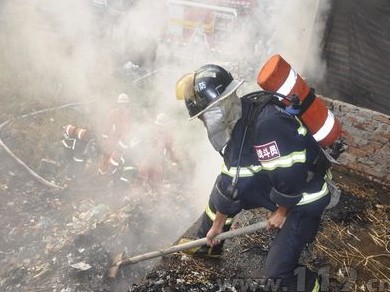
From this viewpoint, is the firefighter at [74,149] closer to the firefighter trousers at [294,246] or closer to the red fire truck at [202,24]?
the red fire truck at [202,24]

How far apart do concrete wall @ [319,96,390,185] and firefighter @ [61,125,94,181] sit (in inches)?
195

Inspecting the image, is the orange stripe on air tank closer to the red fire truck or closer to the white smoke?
the white smoke

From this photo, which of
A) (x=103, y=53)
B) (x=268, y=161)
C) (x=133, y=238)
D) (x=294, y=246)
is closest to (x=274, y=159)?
(x=268, y=161)

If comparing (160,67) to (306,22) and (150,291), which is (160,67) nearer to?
(306,22)

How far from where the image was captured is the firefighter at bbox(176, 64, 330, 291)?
97.2 inches

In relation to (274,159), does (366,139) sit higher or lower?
lower

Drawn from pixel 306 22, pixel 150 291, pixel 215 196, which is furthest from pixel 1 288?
pixel 306 22

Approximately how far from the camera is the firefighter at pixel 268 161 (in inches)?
97.2

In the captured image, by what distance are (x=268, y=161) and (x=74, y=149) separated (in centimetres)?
609

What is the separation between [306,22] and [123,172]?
4.35 metres

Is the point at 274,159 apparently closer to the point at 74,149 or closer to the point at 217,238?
the point at 217,238

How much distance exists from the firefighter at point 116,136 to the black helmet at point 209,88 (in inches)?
192

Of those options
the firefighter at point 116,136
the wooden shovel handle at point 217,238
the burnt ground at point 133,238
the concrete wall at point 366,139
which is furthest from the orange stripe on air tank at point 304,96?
Result: the firefighter at point 116,136

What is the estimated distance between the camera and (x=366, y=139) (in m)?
4.95
